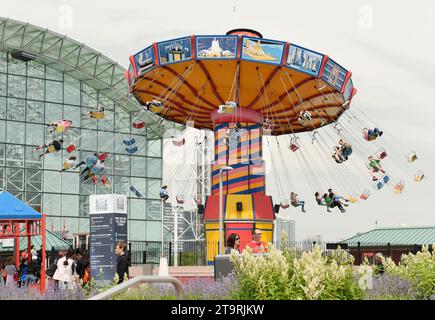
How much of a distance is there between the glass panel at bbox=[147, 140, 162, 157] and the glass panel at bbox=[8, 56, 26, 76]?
11.1 m

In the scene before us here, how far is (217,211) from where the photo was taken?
1095 inches

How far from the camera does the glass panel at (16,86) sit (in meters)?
45.8

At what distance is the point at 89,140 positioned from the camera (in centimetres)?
4903

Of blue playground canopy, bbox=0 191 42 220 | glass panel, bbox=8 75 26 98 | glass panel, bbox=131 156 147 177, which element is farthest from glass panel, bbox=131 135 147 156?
blue playground canopy, bbox=0 191 42 220

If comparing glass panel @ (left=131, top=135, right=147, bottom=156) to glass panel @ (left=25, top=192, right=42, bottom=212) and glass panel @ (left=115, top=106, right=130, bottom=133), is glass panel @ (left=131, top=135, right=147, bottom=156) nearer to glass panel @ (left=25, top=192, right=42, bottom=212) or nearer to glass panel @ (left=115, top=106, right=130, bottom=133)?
glass panel @ (left=115, top=106, right=130, bottom=133)

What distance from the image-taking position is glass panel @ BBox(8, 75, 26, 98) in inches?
1804

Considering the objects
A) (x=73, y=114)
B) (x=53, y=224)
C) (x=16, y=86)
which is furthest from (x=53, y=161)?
(x=16, y=86)

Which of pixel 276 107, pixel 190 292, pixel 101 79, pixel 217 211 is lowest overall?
pixel 190 292

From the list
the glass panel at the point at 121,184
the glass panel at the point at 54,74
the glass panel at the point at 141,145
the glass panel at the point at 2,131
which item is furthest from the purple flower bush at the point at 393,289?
the glass panel at the point at 141,145

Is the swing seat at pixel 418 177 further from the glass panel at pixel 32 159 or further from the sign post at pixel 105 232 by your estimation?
the glass panel at pixel 32 159

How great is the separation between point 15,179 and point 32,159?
5.74ft

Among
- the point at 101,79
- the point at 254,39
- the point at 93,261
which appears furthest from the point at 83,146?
the point at 93,261

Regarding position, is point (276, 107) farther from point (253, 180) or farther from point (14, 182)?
point (14, 182)

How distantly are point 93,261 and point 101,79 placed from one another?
32.0m
